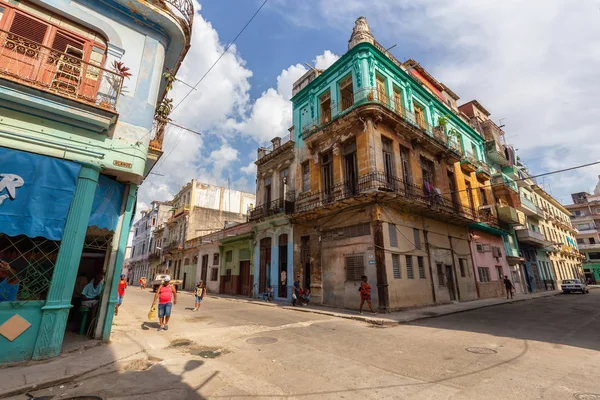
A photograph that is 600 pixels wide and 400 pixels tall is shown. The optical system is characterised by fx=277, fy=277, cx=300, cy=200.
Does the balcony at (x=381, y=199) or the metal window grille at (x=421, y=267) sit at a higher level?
the balcony at (x=381, y=199)

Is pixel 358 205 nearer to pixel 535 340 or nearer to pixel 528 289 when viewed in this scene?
pixel 535 340

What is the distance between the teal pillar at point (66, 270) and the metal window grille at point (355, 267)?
11.2 metres

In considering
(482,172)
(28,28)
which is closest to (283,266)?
(28,28)

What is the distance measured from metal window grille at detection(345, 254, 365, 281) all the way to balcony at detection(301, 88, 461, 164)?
7368 mm

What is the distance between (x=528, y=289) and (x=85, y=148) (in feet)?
112

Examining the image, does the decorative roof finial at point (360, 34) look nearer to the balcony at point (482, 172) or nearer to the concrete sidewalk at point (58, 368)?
the balcony at point (482, 172)

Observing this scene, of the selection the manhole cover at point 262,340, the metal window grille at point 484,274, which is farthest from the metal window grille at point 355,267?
the metal window grille at point 484,274

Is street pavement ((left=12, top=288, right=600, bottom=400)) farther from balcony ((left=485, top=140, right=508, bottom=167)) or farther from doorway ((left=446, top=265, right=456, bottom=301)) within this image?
balcony ((left=485, top=140, right=508, bottom=167))

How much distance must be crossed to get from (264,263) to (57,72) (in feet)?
52.9

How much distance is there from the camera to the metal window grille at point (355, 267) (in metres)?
13.9

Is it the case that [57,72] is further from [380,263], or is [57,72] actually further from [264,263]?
[264,263]

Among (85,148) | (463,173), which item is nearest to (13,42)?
(85,148)

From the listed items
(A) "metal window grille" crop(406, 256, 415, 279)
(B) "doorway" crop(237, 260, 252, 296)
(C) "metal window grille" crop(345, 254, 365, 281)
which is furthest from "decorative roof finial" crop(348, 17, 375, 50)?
(B) "doorway" crop(237, 260, 252, 296)

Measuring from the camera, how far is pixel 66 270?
611cm
